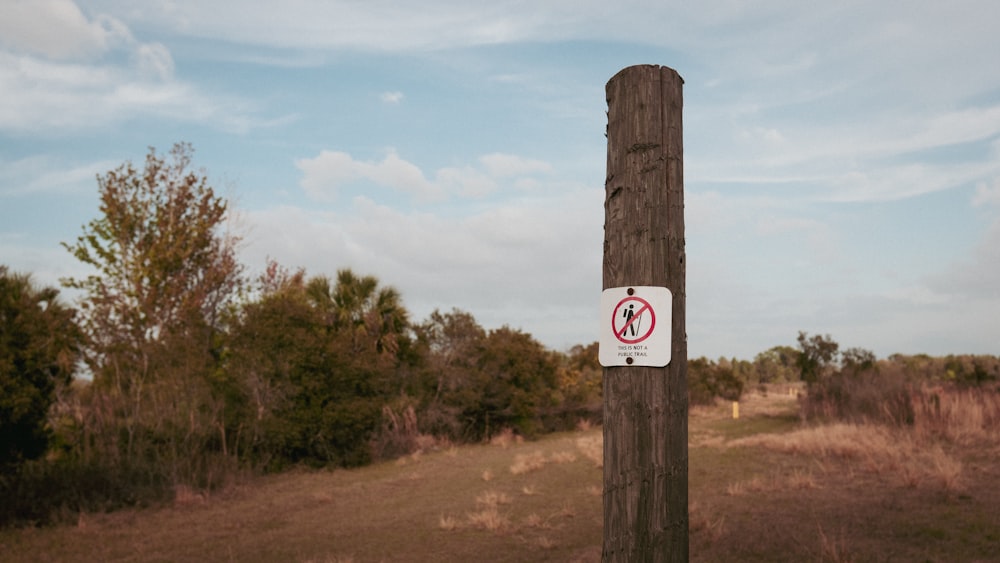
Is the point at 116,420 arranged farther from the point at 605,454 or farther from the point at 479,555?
the point at 605,454

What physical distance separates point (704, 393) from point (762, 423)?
12005mm

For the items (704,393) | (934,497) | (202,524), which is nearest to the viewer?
(934,497)

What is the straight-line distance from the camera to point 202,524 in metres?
11.3

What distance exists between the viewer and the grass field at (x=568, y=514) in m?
8.13

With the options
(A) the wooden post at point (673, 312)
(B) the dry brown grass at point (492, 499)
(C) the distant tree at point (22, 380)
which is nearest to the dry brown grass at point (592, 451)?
(B) the dry brown grass at point (492, 499)

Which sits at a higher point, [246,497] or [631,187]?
[631,187]

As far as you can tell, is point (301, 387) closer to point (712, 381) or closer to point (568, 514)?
point (568, 514)

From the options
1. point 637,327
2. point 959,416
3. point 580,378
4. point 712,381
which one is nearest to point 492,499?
point 637,327

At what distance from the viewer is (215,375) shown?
18.5 meters

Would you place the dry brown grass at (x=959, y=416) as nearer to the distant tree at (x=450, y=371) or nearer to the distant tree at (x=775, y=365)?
the distant tree at (x=450, y=371)

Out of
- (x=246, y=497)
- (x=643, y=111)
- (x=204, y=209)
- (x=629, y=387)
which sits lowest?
(x=246, y=497)

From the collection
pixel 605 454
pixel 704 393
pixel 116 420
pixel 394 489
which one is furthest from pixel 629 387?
pixel 704 393

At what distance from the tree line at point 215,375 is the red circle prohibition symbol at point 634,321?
11.4m

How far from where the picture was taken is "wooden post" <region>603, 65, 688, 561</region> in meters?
2.81
